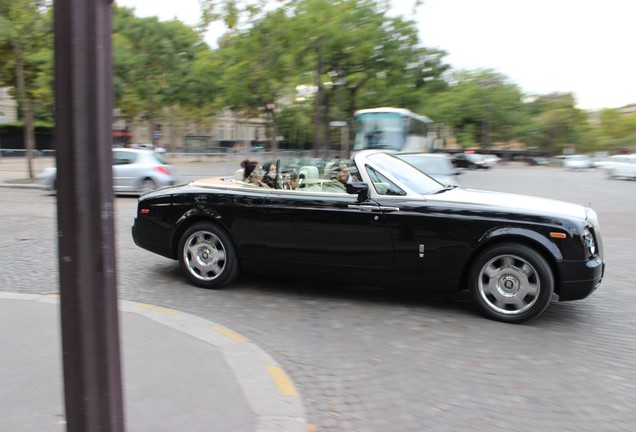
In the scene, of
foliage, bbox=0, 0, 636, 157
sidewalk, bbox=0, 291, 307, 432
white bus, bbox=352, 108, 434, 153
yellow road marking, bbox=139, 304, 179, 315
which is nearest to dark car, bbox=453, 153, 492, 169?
foliage, bbox=0, 0, 636, 157

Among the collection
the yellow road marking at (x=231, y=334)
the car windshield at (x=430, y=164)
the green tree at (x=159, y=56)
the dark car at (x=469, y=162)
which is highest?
the green tree at (x=159, y=56)

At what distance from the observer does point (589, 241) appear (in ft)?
15.8

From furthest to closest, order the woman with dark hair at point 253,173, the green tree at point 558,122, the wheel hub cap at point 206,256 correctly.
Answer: the green tree at point 558,122
the woman with dark hair at point 253,173
the wheel hub cap at point 206,256

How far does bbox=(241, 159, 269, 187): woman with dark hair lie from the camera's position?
242 inches

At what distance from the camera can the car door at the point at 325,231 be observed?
5238mm

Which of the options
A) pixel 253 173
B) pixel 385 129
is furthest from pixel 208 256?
pixel 385 129

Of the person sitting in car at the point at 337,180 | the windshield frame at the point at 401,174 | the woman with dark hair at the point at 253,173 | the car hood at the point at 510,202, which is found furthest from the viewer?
the woman with dark hair at the point at 253,173

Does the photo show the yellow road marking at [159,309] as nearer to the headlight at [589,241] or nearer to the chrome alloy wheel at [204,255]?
the chrome alloy wheel at [204,255]

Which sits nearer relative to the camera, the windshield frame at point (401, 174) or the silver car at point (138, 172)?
the windshield frame at point (401, 174)

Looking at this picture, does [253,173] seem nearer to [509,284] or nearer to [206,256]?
[206,256]

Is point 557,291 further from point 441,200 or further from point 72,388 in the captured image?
point 72,388

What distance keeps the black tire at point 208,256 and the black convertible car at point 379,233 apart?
0.01 meters

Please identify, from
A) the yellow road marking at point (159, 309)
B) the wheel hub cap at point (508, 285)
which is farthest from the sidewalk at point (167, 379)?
the wheel hub cap at point (508, 285)

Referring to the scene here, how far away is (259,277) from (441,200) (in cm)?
252
